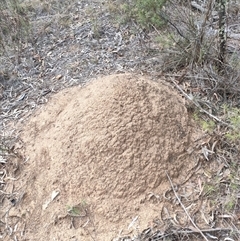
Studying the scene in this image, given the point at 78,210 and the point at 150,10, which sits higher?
the point at 150,10

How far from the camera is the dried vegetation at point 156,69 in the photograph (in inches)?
89.0

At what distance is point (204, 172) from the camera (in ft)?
7.94

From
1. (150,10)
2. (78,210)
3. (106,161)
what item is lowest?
(78,210)

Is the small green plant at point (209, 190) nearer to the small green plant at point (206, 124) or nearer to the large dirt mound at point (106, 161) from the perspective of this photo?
the large dirt mound at point (106, 161)

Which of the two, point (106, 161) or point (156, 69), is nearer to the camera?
point (106, 161)

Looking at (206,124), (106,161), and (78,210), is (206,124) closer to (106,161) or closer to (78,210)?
(106,161)

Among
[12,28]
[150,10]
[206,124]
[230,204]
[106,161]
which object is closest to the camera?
[230,204]

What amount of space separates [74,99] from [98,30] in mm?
1230

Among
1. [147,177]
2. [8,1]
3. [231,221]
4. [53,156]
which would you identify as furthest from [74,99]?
[8,1]

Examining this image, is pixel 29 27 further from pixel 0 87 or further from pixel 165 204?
pixel 165 204

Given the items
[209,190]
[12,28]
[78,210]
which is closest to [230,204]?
[209,190]

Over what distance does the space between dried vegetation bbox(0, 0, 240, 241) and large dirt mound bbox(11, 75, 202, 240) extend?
12 centimetres

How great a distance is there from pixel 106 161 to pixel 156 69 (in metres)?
1.04

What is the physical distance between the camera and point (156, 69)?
3.16 metres
